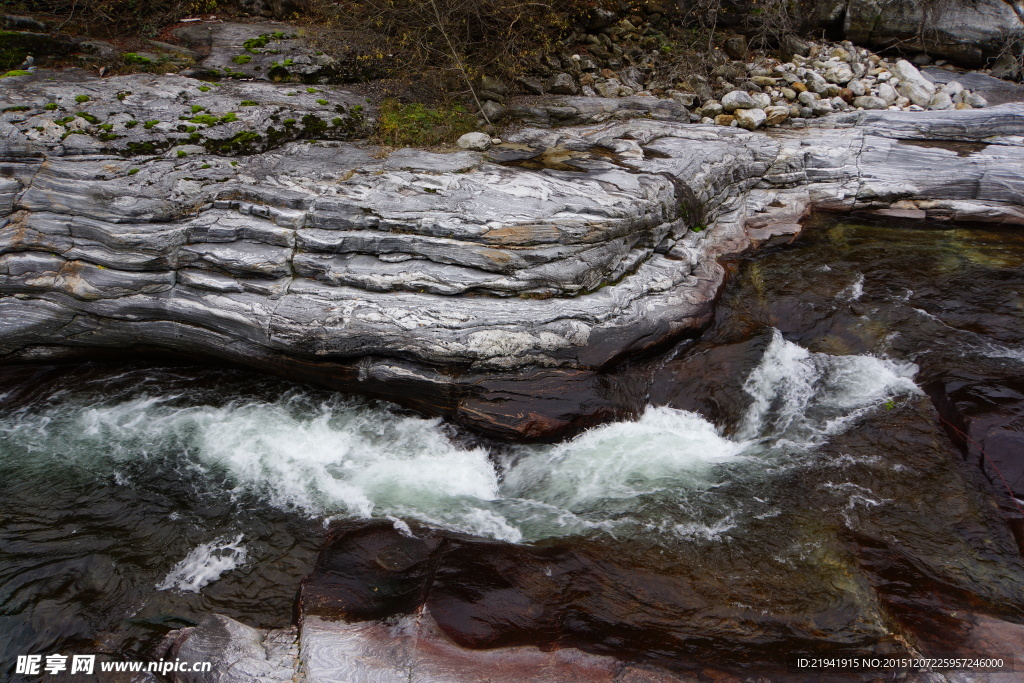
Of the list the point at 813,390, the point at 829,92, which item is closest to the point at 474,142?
the point at 813,390

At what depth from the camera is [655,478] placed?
661 cm

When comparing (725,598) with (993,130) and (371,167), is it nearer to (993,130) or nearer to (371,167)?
(371,167)

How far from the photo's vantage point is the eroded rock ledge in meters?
7.27

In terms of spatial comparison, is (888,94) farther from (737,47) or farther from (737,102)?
(737,102)

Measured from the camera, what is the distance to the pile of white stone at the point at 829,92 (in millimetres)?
11750

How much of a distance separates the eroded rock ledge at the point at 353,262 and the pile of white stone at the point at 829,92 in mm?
3913

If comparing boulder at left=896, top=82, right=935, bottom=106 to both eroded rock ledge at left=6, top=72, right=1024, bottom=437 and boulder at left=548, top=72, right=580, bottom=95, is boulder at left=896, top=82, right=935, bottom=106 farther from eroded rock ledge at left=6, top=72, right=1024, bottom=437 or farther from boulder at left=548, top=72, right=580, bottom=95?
boulder at left=548, top=72, right=580, bottom=95

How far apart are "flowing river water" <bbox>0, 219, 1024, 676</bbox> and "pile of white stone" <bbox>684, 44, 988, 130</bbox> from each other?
4.42m

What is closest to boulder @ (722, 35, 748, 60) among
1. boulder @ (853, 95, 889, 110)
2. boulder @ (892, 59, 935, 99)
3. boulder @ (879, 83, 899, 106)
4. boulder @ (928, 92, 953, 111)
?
boulder @ (853, 95, 889, 110)

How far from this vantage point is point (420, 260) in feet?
24.9

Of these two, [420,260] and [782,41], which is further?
[782,41]

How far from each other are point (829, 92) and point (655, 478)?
1035 cm

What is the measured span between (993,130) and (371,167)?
11.6 m

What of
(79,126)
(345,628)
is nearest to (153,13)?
(79,126)
